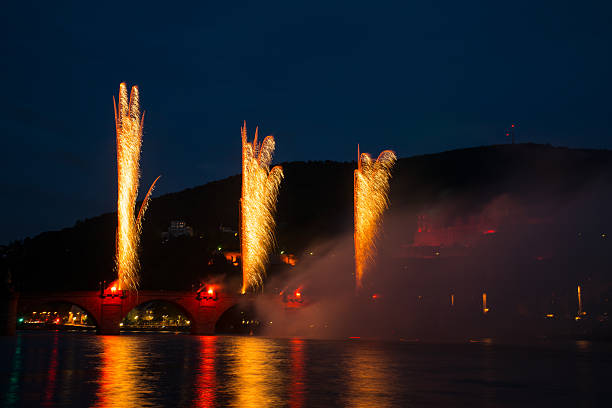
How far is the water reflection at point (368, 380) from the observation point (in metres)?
→ 27.2

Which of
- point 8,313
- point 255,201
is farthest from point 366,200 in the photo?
point 8,313

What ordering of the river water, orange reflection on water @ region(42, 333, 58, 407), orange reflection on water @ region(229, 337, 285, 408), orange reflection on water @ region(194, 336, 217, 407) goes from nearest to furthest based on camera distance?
orange reflection on water @ region(42, 333, 58, 407), orange reflection on water @ region(194, 336, 217, 407), orange reflection on water @ region(229, 337, 285, 408), the river water

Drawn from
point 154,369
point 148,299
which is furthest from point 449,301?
point 154,369

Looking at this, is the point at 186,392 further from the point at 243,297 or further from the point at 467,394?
the point at 243,297

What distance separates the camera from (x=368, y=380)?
116ft

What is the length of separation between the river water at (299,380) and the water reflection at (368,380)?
4 centimetres

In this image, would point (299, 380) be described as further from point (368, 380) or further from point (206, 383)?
point (206, 383)

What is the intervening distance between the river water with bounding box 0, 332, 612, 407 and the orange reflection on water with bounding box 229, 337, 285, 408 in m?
0.04

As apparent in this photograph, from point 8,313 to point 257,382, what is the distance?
219 ft

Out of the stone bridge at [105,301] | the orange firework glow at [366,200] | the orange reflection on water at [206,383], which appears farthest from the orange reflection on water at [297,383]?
the stone bridge at [105,301]

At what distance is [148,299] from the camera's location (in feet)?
306

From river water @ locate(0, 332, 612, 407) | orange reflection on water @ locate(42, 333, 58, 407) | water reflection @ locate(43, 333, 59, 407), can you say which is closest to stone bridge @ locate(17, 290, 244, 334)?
river water @ locate(0, 332, 612, 407)

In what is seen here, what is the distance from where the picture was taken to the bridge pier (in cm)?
8919

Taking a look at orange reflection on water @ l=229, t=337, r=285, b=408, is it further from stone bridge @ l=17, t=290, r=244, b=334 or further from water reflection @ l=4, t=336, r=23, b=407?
stone bridge @ l=17, t=290, r=244, b=334
